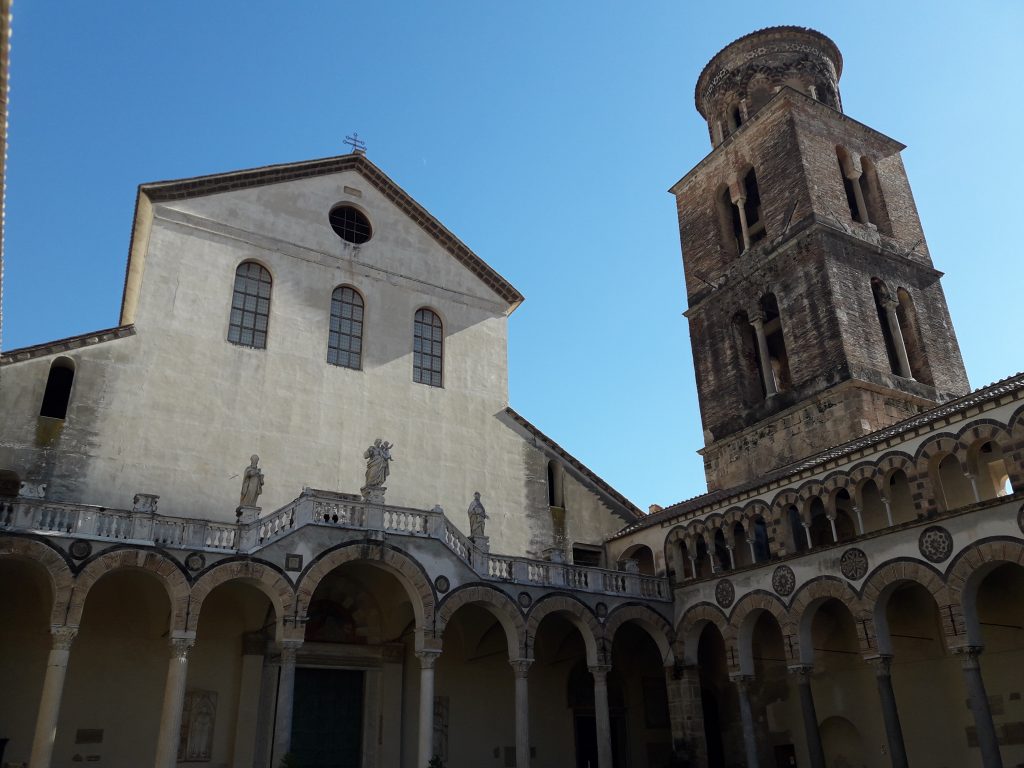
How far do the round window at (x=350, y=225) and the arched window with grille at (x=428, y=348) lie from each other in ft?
9.35

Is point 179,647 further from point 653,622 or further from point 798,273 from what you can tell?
point 798,273

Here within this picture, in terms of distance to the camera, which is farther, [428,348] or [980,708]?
[428,348]

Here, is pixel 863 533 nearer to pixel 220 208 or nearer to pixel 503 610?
pixel 503 610

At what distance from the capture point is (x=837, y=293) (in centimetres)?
2638

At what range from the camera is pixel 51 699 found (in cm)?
1470

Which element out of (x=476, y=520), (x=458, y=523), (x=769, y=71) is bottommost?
(x=476, y=520)

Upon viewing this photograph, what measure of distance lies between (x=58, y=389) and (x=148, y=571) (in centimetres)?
598

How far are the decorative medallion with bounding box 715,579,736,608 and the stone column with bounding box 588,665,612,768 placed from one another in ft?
10.6

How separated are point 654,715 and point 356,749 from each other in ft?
29.0

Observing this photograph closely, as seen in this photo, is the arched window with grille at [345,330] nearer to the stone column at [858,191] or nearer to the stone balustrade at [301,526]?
the stone balustrade at [301,526]

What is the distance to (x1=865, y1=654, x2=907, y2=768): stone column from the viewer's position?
16.8 meters

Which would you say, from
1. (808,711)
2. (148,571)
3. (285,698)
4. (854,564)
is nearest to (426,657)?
(285,698)

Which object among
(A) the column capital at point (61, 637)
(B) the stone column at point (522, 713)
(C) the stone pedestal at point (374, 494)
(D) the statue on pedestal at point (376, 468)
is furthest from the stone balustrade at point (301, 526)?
(B) the stone column at point (522, 713)

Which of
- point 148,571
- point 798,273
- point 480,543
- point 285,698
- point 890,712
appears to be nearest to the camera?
point 148,571
